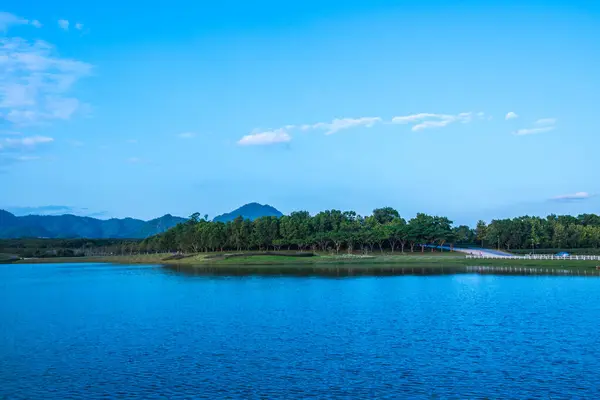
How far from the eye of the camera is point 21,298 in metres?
58.5

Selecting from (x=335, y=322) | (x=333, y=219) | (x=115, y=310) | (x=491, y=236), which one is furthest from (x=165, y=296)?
(x=491, y=236)

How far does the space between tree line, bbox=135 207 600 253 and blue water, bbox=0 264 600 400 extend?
7344cm

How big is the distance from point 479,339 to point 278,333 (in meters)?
11.6

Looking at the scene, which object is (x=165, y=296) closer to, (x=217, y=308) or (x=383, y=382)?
(x=217, y=308)

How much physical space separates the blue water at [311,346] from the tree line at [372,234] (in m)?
73.4

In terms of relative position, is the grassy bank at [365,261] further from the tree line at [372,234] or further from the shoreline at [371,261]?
the tree line at [372,234]

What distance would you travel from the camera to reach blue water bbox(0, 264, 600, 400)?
2166 cm

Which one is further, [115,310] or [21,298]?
[21,298]

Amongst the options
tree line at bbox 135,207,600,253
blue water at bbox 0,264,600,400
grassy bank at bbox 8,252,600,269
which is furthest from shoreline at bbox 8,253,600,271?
blue water at bbox 0,264,600,400

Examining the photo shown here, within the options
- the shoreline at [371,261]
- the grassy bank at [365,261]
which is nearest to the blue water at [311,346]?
the shoreline at [371,261]

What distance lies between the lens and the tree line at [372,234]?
127m

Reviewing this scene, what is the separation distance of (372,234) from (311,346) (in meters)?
98.0

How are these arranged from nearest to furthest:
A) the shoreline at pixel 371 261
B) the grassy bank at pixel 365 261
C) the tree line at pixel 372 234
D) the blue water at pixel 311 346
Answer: the blue water at pixel 311 346 → the shoreline at pixel 371 261 → the grassy bank at pixel 365 261 → the tree line at pixel 372 234

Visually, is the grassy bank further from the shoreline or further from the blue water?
the blue water
